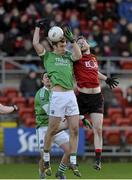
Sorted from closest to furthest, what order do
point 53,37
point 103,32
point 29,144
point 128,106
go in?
point 53,37 < point 29,144 < point 128,106 < point 103,32

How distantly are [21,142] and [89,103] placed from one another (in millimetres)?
5588

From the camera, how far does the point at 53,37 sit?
13.5 meters

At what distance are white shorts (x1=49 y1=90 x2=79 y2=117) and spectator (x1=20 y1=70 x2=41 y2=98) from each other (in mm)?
7615

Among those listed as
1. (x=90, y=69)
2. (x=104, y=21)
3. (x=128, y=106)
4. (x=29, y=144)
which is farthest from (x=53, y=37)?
(x=104, y=21)

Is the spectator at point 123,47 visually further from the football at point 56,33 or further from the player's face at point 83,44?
the football at point 56,33

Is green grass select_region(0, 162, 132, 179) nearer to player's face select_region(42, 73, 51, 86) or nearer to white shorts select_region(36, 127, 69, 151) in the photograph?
white shorts select_region(36, 127, 69, 151)

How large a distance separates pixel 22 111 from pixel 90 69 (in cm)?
637

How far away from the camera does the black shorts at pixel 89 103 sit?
1447cm

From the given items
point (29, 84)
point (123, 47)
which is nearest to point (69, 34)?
point (29, 84)

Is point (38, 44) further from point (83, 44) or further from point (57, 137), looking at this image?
point (57, 137)

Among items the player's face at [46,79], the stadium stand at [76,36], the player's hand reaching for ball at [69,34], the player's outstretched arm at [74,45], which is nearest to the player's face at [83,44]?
the player's outstretched arm at [74,45]

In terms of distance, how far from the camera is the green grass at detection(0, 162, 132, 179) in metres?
16.2

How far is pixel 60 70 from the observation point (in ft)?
44.3

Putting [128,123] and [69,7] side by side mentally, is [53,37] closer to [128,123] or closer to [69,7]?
[128,123]
